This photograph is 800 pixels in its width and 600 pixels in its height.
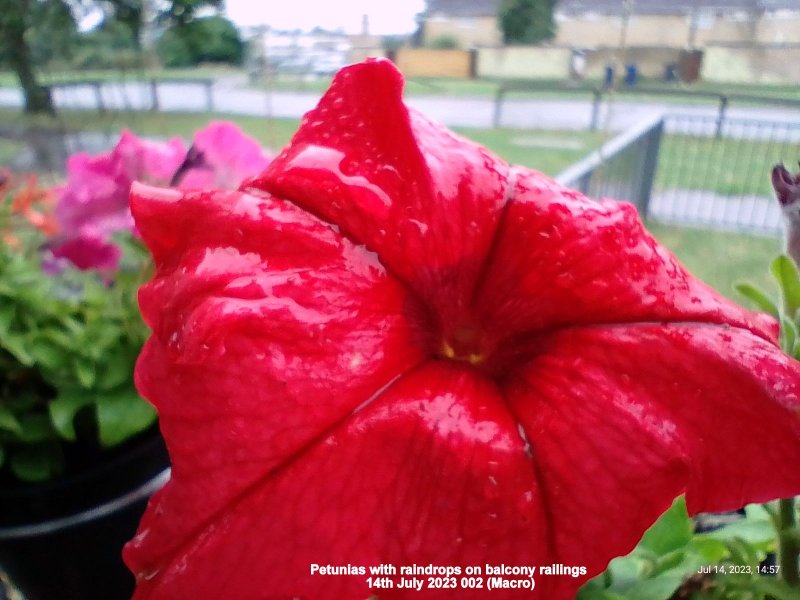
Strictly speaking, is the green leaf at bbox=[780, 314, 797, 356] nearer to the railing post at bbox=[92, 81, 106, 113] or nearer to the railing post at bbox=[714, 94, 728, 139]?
the railing post at bbox=[714, 94, 728, 139]

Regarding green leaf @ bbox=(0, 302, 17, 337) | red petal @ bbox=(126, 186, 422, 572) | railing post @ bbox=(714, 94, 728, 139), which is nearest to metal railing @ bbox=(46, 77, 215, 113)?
green leaf @ bbox=(0, 302, 17, 337)

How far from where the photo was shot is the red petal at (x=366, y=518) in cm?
20

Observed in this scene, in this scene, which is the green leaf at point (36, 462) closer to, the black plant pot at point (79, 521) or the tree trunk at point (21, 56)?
the black plant pot at point (79, 521)

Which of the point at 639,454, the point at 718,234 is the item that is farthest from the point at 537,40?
the point at 639,454

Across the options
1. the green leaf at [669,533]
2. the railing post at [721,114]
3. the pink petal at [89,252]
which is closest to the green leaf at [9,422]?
the pink petal at [89,252]

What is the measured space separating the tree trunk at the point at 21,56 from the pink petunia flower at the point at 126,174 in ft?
1.04

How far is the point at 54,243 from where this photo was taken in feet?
1.88

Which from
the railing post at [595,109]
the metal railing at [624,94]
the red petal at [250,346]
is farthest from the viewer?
the railing post at [595,109]

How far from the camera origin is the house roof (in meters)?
0.64

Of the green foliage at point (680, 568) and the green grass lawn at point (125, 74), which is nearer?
the green foliage at point (680, 568)

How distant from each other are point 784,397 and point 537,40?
1.90 ft

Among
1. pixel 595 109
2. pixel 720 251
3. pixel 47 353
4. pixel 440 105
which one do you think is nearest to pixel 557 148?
pixel 595 109

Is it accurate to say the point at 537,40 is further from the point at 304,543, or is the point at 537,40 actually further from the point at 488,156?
the point at 304,543

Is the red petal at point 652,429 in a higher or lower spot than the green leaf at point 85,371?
higher
